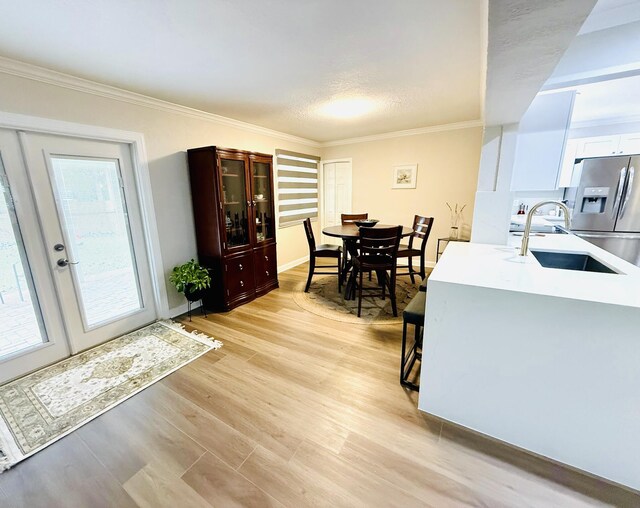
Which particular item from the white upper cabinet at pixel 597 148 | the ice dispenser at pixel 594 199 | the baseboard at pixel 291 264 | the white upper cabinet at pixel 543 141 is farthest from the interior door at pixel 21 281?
the ice dispenser at pixel 594 199

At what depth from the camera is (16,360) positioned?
2.09 m

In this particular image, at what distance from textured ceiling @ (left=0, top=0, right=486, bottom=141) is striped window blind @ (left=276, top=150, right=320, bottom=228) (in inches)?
70.8

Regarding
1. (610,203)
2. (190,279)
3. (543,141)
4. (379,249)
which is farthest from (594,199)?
(190,279)

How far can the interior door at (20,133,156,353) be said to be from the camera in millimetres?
2203

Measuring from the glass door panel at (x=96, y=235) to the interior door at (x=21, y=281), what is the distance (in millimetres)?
188

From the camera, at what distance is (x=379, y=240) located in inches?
114

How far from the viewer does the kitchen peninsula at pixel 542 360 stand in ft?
4.02

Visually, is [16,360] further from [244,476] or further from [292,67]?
[292,67]

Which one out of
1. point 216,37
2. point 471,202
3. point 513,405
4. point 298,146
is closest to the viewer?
point 513,405

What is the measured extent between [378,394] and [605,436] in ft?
3.78

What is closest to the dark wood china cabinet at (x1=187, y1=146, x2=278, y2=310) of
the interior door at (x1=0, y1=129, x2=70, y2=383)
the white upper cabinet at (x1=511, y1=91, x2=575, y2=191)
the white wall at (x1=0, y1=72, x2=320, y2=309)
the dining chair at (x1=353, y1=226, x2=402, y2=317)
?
the white wall at (x1=0, y1=72, x2=320, y2=309)

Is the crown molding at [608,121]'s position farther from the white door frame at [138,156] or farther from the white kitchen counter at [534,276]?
the white door frame at [138,156]

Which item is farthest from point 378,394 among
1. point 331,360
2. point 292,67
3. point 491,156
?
point 292,67

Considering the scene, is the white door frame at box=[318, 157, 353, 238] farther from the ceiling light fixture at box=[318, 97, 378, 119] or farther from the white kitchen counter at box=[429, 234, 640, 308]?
the white kitchen counter at box=[429, 234, 640, 308]
